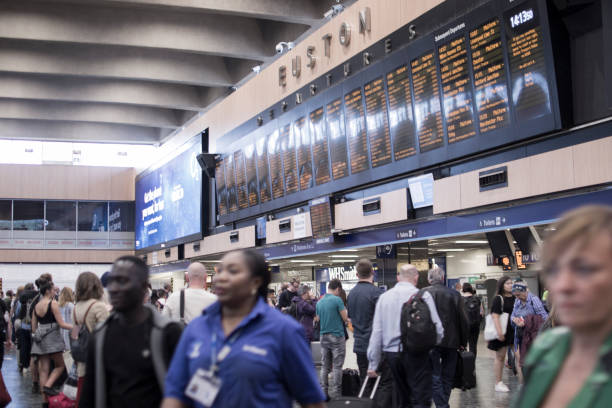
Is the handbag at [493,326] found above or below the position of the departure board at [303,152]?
below

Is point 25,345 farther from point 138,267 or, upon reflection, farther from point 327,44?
point 138,267

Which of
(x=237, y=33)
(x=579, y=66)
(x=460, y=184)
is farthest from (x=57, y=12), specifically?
(x=579, y=66)

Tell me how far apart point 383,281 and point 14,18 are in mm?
12115

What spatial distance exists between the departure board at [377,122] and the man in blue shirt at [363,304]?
3356mm

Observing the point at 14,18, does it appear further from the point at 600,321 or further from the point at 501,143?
the point at 600,321

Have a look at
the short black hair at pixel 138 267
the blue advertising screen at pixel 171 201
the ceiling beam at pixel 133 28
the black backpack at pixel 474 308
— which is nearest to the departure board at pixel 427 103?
the black backpack at pixel 474 308

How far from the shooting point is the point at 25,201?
95.7ft

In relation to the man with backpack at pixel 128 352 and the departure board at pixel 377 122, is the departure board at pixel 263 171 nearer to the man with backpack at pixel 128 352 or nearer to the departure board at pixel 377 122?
the departure board at pixel 377 122

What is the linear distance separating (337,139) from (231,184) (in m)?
5.57

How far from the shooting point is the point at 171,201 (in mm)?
22672

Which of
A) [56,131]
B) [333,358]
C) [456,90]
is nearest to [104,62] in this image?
[56,131]

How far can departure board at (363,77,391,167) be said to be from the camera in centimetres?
1091

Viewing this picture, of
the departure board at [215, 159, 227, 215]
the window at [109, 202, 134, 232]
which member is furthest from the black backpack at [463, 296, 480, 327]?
the window at [109, 202, 134, 232]

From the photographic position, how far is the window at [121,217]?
2995 centimetres
